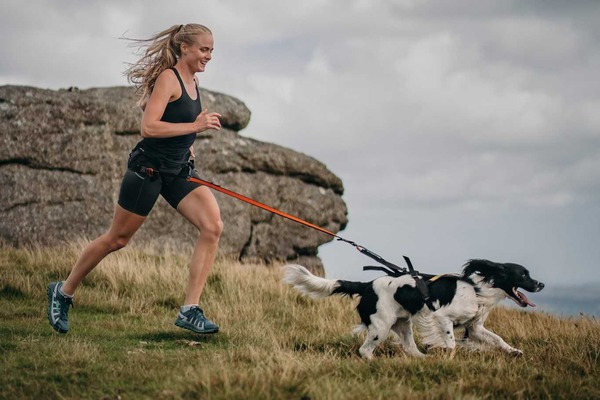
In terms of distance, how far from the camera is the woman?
6.29 meters

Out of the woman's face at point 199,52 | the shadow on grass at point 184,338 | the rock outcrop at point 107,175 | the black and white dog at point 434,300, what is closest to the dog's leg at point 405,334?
the black and white dog at point 434,300

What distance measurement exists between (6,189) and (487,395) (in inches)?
426

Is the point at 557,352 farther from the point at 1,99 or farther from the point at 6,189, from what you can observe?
the point at 1,99

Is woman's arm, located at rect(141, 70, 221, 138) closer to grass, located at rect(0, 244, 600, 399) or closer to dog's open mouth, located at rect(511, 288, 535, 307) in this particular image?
grass, located at rect(0, 244, 600, 399)

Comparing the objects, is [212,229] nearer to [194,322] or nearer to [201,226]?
[201,226]

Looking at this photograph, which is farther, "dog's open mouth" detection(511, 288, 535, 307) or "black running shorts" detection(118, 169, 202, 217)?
"black running shorts" detection(118, 169, 202, 217)

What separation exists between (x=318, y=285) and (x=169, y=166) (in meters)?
1.67

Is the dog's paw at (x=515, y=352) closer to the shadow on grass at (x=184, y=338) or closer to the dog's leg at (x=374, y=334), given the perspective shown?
the dog's leg at (x=374, y=334)

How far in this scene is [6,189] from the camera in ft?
42.7

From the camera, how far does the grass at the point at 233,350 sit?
4438 mm

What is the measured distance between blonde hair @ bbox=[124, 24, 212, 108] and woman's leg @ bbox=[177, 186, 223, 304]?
958mm

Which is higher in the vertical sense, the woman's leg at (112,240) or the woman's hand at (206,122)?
the woman's hand at (206,122)

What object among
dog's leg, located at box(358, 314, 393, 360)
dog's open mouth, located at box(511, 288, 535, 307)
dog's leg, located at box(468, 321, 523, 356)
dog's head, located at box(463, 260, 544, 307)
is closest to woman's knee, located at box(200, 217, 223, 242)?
dog's leg, located at box(358, 314, 393, 360)

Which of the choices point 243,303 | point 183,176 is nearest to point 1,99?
point 243,303
